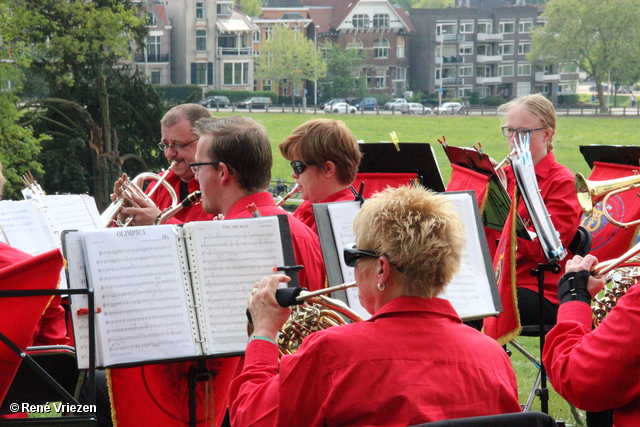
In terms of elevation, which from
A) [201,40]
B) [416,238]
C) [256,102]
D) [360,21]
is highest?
[360,21]

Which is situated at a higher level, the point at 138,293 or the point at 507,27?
the point at 507,27

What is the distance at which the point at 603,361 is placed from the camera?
2105mm

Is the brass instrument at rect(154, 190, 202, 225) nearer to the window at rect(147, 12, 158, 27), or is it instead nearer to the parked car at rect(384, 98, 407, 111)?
the window at rect(147, 12, 158, 27)

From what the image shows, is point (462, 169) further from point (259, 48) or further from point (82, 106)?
point (259, 48)

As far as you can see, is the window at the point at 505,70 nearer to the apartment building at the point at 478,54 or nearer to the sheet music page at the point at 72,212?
the apartment building at the point at 478,54

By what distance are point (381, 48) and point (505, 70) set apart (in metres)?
9.88

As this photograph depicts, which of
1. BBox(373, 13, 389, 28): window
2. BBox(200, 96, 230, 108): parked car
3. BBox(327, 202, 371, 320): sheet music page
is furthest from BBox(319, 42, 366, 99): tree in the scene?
BBox(327, 202, 371, 320): sheet music page

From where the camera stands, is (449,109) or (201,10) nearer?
(201,10)

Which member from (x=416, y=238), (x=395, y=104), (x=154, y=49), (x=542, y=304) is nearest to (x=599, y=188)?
(x=542, y=304)

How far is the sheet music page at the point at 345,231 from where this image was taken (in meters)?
2.88

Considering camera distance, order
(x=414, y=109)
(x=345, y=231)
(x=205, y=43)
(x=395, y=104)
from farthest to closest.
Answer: (x=395, y=104)
(x=414, y=109)
(x=205, y=43)
(x=345, y=231)

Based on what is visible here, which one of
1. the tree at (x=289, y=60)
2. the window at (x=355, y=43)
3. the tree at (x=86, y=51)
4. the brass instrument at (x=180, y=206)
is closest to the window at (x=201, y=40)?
the tree at (x=289, y=60)

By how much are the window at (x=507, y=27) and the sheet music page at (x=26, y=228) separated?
61499mm

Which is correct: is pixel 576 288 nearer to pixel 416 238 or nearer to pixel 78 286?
pixel 416 238
